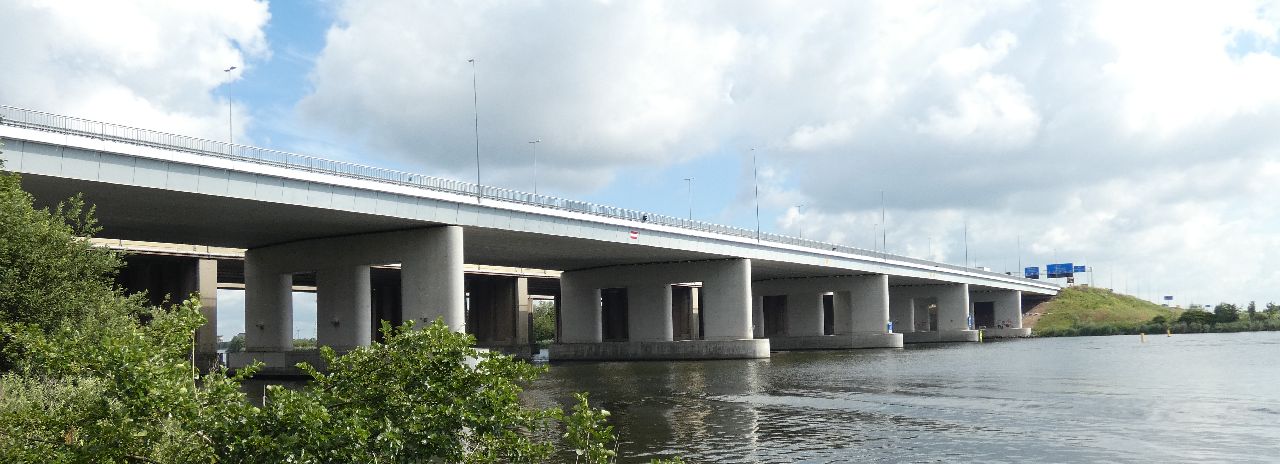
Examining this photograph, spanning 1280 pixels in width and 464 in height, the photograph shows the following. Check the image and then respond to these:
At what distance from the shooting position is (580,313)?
95500 millimetres

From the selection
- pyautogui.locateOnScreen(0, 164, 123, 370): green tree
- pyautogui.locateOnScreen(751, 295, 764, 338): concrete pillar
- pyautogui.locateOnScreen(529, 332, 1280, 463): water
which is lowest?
pyautogui.locateOnScreen(529, 332, 1280, 463): water

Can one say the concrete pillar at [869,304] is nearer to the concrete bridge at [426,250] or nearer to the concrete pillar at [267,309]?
the concrete bridge at [426,250]

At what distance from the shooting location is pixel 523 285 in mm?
116875

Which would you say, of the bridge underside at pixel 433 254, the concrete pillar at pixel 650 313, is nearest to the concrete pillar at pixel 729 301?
the bridge underside at pixel 433 254

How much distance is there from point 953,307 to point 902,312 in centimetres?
733

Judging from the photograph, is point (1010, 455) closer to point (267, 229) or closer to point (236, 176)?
point (236, 176)

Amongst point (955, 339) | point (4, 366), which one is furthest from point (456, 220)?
point (955, 339)

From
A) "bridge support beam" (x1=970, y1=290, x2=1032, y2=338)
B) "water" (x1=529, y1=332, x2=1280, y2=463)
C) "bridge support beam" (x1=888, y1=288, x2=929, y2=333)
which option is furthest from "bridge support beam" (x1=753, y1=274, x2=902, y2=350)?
"water" (x1=529, y1=332, x2=1280, y2=463)

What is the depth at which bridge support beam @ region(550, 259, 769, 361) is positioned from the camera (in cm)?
8481

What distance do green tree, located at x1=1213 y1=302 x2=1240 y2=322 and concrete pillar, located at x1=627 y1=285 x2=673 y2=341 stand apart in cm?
9841

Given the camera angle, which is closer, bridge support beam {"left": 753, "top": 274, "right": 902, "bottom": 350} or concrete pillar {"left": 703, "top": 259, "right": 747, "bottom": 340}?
concrete pillar {"left": 703, "top": 259, "right": 747, "bottom": 340}

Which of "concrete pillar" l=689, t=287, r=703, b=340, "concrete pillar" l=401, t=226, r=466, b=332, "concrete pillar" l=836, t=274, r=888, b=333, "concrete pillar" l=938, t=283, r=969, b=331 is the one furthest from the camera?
"concrete pillar" l=689, t=287, r=703, b=340

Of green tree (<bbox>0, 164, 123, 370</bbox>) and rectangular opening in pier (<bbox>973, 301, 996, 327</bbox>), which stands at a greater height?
green tree (<bbox>0, 164, 123, 370</bbox>)

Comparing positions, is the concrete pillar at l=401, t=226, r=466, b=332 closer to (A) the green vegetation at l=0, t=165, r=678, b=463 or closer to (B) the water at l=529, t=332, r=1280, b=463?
(B) the water at l=529, t=332, r=1280, b=463
